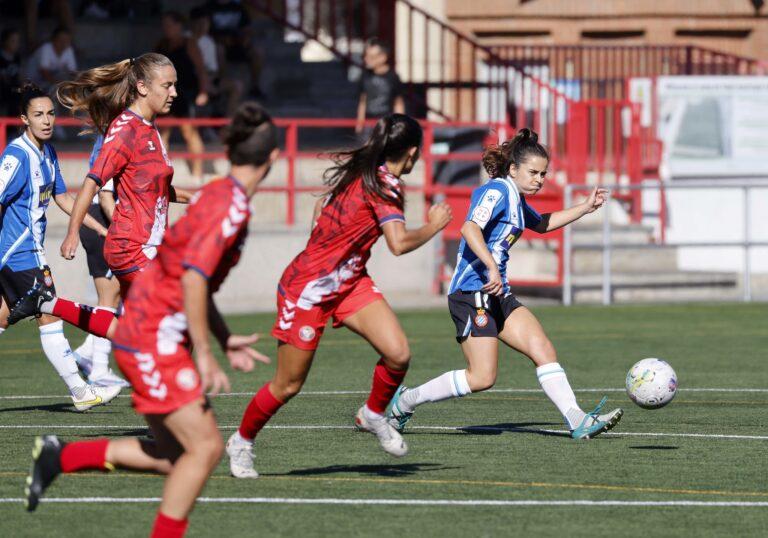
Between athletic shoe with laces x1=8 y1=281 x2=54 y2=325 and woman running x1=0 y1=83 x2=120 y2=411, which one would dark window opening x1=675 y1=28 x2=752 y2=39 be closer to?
woman running x1=0 y1=83 x2=120 y2=411

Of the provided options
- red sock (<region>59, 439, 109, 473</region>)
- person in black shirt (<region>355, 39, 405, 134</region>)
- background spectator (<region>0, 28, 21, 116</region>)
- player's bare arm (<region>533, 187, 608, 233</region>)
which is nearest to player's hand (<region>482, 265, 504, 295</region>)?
player's bare arm (<region>533, 187, 608, 233</region>)

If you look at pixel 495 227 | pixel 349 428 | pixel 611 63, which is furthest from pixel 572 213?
pixel 611 63

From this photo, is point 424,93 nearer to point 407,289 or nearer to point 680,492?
point 407,289

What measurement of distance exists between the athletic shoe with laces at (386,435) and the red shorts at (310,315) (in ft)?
1.83

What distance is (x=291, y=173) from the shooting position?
2008 centimetres

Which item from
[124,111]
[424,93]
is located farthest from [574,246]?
[124,111]

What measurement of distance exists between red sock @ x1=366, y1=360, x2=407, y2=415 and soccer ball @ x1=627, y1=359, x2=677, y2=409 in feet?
5.48

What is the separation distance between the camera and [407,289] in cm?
2089

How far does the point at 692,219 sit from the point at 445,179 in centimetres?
365

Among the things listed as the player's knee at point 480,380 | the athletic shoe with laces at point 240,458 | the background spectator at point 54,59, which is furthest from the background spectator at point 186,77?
the athletic shoe with laces at point 240,458

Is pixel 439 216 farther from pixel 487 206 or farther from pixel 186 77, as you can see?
pixel 186 77

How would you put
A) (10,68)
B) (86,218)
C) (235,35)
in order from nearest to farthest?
(86,218) → (10,68) → (235,35)

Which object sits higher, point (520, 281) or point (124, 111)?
point (124, 111)

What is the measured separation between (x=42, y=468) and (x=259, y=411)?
5.55ft
